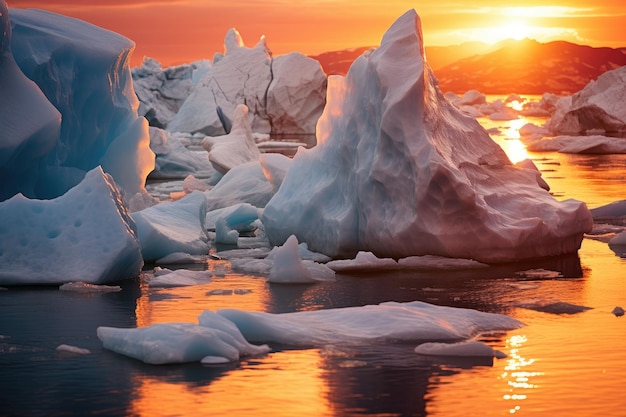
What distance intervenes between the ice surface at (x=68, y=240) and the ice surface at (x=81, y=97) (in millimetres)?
3430

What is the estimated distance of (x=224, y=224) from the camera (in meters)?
14.4

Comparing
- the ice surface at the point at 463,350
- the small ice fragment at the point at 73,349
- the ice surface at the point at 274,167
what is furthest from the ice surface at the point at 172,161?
the ice surface at the point at 463,350

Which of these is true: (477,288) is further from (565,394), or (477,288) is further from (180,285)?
(565,394)

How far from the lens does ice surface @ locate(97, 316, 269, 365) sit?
753 centimetres

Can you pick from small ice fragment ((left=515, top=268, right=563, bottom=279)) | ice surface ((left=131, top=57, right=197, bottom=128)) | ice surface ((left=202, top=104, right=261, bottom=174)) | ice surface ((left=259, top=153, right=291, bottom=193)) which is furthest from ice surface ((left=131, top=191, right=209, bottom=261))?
ice surface ((left=131, top=57, right=197, bottom=128))

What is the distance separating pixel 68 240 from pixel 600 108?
106 ft

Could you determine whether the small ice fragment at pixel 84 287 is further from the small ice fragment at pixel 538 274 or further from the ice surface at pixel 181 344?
the small ice fragment at pixel 538 274

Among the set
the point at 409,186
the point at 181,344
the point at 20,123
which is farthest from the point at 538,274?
the point at 20,123

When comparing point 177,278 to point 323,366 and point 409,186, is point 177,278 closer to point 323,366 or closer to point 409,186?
point 409,186

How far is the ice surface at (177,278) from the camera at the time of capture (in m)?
10.9

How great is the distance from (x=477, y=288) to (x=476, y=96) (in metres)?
68.6

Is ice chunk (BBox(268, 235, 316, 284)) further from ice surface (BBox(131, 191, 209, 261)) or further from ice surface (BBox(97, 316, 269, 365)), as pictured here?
ice surface (BBox(97, 316, 269, 365))

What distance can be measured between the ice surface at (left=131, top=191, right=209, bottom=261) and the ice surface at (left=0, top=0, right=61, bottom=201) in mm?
1588

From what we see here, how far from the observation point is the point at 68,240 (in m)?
10.9
